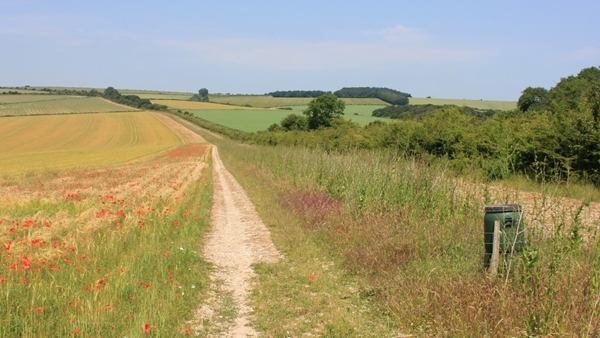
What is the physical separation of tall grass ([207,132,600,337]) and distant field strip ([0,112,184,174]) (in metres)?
33.5

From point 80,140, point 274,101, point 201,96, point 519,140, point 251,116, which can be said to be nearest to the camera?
point 519,140

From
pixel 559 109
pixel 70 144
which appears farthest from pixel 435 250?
pixel 70 144

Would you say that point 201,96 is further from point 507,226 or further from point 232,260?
point 507,226

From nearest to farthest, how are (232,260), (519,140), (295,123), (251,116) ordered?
1. (232,260)
2. (519,140)
3. (295,123)
4. (251,116)

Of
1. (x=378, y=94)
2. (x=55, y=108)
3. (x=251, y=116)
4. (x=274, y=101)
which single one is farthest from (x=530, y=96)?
(x=274, y=101)

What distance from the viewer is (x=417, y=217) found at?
9867 millimetres

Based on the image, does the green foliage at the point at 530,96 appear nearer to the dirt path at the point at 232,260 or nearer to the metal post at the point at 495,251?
the dirt path at the point at 232,260

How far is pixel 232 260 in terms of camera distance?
990 centimetres

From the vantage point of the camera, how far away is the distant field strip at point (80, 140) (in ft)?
149

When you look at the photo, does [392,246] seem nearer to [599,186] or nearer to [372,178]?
[372,178]

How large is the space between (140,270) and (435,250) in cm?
Result: 453

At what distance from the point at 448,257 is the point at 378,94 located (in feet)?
407

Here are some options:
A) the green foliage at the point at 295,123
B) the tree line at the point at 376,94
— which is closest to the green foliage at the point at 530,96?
the green foliage at the point at 295,123

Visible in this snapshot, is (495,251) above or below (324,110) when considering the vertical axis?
below
